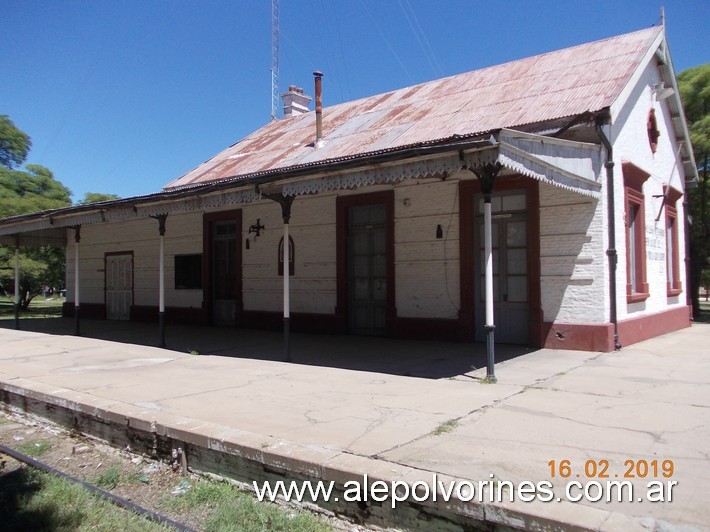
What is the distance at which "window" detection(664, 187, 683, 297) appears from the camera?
13.7m

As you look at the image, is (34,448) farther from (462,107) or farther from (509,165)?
(462,107)

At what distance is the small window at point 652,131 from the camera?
40.3 ft

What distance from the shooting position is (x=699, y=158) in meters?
18.0

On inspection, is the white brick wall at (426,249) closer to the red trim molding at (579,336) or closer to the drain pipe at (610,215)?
the red trim molding at (579,336)

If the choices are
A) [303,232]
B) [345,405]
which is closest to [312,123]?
[303,232]

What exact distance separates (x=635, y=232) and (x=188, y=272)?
11.3 meters

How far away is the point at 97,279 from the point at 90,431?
45.5 ft

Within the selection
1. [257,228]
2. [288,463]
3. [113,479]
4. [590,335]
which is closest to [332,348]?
[590,335]

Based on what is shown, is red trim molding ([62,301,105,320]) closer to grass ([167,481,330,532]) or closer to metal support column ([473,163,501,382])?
metal support column ([473,163,501,382])

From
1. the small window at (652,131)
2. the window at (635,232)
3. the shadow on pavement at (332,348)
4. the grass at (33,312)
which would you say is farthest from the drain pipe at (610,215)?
the grass at (33,312)

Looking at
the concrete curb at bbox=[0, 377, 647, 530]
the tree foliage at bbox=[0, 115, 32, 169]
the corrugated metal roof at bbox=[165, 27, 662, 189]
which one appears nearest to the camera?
the concrete curb at bbox=[0, 377, 647, 530]

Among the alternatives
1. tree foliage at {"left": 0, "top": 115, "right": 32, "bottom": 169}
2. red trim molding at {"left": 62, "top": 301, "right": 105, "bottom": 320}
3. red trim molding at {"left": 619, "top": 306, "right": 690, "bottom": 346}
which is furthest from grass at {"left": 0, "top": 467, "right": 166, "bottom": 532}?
tree foliage at {"left": 0, "top": 115, "right": 32, "bottom": 169}

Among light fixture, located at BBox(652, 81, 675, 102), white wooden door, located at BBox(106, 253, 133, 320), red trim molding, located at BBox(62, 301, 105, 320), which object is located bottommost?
red trim molding, located at BBox(62, 301, 105, 320)

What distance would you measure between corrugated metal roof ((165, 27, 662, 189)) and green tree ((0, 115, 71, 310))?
8.37 m
